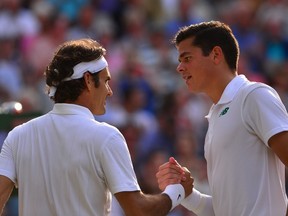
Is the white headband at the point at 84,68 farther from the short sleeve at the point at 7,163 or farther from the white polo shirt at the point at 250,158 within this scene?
the white polo shirt at the point at 250,158

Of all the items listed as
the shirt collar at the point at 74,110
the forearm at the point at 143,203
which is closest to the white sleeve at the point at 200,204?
the forearm at the point at 143,203

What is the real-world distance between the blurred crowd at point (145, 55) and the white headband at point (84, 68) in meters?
4.52

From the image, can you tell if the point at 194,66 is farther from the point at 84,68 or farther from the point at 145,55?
the point at 145,55

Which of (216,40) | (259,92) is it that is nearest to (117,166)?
(259,92)

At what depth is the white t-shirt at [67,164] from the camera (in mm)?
4953

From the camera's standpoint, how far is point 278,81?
41.0 feet

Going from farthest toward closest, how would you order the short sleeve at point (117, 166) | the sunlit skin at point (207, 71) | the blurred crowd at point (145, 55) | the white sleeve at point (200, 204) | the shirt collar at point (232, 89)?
1. the blurred crowd at point (145, 55)
2. the white sleeve at point (200, 204)
3. the sunlit skin at point (207, 71)
4. the shirt collar at point (232, 89)
5. the short sleeve at point (117, 166)

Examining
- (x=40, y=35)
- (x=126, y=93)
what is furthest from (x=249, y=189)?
(x=40, y=35)

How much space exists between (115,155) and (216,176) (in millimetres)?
741

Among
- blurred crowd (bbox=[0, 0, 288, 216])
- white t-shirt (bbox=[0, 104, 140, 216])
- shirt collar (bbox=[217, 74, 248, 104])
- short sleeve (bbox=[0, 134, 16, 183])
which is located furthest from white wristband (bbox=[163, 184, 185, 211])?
blurred crowd (bbox=[0, 0, 288, 216])

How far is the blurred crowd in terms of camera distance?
11188 mm

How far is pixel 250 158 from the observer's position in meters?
5.28

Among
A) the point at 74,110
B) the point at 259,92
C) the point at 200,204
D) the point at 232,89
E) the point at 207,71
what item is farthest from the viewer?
the point at 200,204

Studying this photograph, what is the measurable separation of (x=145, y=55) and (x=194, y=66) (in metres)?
7.62
